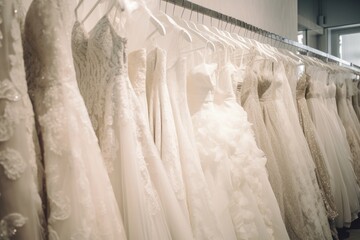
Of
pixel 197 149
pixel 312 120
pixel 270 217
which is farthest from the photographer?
pixel 312 120

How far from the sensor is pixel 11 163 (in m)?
0.54

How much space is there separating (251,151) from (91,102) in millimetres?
702

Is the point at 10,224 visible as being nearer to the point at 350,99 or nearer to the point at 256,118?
the point at 256,118

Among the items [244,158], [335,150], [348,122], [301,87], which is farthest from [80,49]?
[348,122]

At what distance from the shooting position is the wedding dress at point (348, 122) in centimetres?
241

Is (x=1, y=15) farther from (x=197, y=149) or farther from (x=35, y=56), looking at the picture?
(x=197, y=149)

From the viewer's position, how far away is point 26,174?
1.81 ft

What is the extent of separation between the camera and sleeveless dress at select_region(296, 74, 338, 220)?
183 cm

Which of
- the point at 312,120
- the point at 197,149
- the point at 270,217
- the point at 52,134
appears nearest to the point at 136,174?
the point at 52,134

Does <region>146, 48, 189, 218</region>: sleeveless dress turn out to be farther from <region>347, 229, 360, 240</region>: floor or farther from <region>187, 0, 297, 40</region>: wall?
<region>347, 229, 360, 240</region>: floor

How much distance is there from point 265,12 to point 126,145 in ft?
6.69

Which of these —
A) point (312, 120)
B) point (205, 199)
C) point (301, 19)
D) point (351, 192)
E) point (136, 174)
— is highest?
point (301, 19)

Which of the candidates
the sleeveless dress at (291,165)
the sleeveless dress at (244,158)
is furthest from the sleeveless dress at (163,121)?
the sleeveless dress at (291,165)

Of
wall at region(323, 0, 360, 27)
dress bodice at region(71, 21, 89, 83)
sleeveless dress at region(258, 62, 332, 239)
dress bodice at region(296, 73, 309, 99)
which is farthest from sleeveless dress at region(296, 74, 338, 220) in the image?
wall at region(323, 0, 360, 27)
